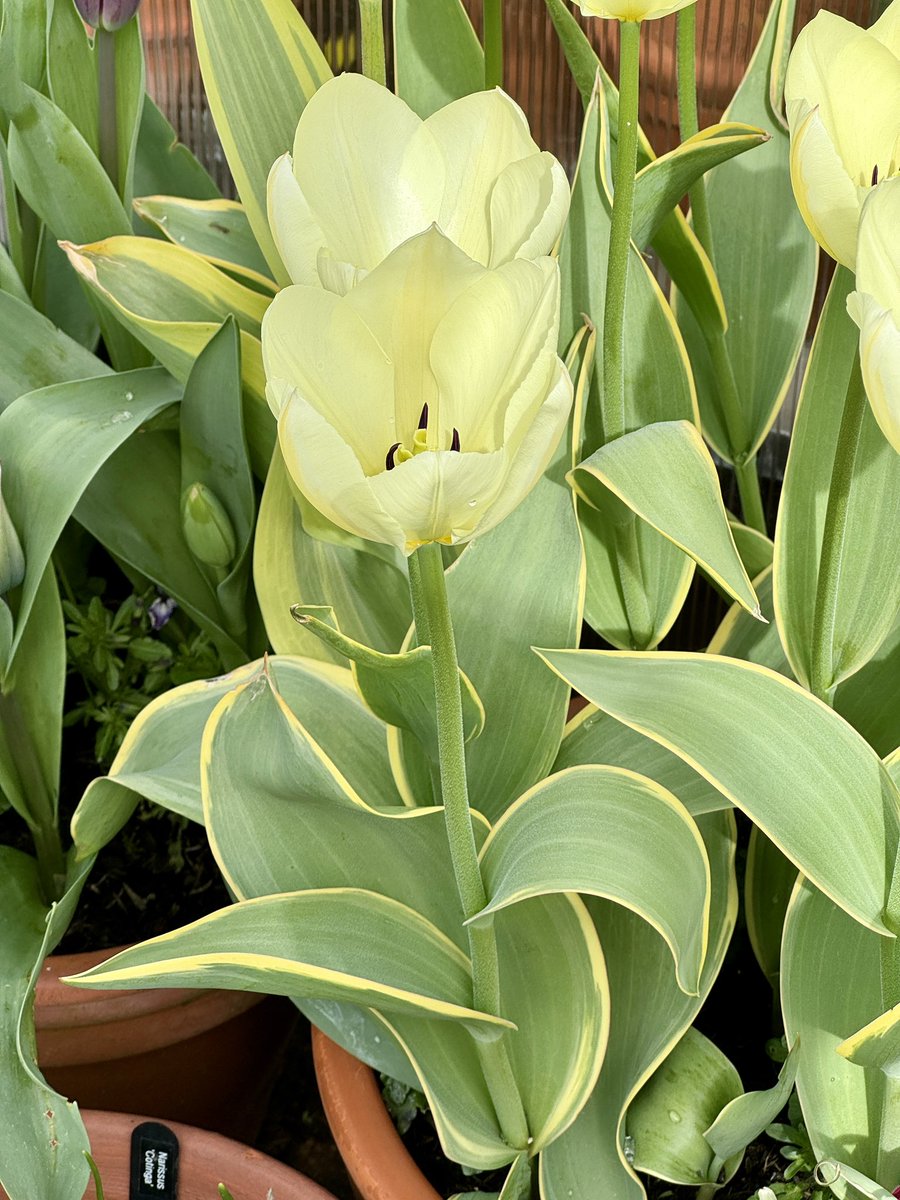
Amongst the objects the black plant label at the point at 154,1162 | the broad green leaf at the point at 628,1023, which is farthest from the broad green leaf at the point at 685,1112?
the black plant label at the point at 154,1162

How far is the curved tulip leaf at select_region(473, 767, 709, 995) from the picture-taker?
0.50 meters

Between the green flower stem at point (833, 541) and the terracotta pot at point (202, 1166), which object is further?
the terracotta pot at point (202, 1166)

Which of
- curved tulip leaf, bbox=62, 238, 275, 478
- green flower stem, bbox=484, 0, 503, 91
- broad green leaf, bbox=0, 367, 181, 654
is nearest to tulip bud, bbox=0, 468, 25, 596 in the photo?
broad green leaf, bbox=0, 367, 181, 654

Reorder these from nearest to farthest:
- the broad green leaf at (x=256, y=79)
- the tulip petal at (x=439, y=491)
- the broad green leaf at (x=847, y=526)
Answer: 1. the tulip petal at (x=439, y=491)
2. the broad green leaf at (x=847, y=526)
3. the broad green leaf at (x=256, y=79)

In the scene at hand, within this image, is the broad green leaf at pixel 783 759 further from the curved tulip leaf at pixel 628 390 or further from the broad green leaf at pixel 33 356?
the broad green leaf at pixel 33 356

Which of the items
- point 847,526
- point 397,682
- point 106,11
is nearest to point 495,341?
point 397,682

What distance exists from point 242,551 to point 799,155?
0.42m

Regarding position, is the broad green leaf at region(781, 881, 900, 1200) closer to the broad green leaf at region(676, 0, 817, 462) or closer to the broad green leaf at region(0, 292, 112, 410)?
the broad green leaf at region(676, 0, 817, 462)

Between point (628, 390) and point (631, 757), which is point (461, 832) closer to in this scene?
point (631, 757)

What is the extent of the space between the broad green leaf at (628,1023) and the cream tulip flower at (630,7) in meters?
0.38

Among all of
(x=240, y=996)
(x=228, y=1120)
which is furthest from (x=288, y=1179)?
(x=228, y=1120)

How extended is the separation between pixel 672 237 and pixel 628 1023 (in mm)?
407

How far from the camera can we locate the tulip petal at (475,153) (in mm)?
440

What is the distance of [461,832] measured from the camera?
0.50 metres
